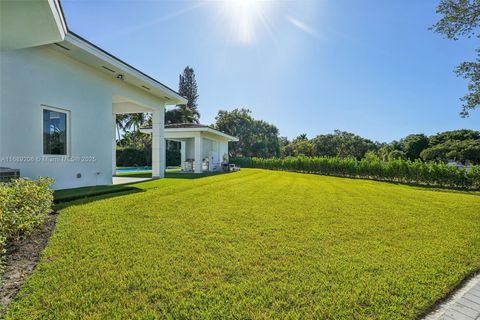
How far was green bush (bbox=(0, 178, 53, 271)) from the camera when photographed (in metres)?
3.17

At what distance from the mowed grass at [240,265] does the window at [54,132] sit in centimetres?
283

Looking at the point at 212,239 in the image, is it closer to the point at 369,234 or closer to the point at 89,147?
the point at 369,234

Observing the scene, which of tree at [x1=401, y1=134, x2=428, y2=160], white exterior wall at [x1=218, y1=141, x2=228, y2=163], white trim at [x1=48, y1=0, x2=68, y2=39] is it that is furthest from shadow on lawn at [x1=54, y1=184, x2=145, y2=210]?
tree at [x1=401, y1=134, x2=428, y2=160]

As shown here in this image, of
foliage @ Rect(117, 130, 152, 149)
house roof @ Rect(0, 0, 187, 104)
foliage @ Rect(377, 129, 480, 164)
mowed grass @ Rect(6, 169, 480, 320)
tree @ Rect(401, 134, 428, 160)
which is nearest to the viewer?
mowed grass @ Rect(6, 169, 480, 320)

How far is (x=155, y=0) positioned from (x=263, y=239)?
10.6 m

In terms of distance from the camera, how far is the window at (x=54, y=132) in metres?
6.97

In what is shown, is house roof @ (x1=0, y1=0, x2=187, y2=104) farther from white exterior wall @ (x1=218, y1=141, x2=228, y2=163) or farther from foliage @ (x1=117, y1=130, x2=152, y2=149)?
foliage @ (x1=117, y1=130, x2=152, y2=149)

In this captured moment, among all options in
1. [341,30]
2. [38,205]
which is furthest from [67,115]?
[341,30]

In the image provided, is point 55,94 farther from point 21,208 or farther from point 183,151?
point 183,151

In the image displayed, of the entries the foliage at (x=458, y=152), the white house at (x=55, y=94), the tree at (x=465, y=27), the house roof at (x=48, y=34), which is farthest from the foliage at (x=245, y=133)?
the foliage at (x=458, y=152)

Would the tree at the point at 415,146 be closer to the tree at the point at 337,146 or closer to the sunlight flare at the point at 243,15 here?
the tree at the point at 337,146

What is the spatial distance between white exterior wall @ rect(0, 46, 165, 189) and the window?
0.59 ft

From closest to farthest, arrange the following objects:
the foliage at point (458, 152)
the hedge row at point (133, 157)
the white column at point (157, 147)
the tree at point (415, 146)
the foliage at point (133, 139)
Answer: the white column at point (157, 147)
the hedge row at point (133, 157)
the foliage at point (133, 139)
the foliage at point (458, 152)
the tree at point (415, 146)

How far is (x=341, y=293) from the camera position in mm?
2477
